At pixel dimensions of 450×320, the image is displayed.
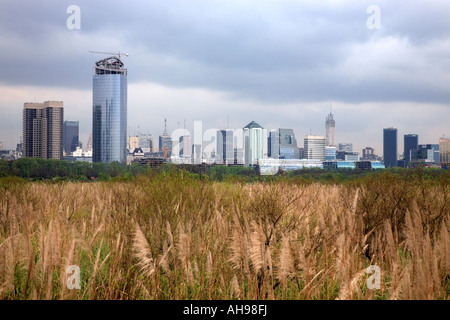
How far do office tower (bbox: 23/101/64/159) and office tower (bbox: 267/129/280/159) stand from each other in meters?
30.6

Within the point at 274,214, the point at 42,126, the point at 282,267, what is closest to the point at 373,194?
the point at 274,214

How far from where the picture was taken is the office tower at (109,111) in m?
112

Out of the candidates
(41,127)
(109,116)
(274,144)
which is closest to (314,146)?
(274,144)

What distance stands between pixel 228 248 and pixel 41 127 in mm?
43740

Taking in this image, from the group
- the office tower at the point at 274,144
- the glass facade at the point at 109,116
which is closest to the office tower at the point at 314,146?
the office tower at the point at 274,144

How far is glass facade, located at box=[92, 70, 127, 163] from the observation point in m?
112

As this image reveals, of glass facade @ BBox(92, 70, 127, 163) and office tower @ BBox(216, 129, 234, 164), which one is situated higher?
glass facade @ BBox(92, 70, 127, 163)

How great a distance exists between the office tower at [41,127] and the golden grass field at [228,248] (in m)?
33.7

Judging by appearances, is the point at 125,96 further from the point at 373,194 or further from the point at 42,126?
the point at 373,194

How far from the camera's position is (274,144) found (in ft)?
217

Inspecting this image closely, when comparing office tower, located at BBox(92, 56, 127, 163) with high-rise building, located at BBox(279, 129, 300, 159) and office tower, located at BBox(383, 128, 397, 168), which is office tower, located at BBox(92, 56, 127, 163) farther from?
office tower, located at BBox(383, 128, 397, 168)

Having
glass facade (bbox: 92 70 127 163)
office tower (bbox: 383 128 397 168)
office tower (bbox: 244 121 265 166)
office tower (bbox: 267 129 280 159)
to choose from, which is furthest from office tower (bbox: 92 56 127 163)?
office tower (bbox: 383 128 397 168)

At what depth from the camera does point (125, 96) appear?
114500mm

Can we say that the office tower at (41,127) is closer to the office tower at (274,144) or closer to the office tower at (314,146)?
the office tower at (274,144)
